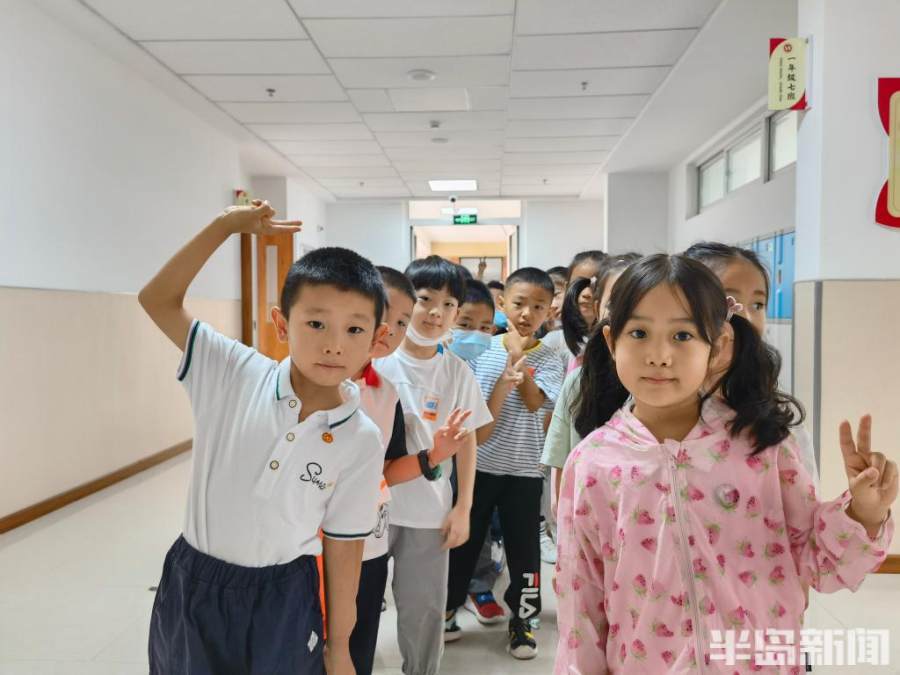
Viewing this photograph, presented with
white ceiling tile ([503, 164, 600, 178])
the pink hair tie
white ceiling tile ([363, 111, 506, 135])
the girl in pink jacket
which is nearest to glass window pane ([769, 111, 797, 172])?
white ceiling tile ([363, 111, 506, 135])

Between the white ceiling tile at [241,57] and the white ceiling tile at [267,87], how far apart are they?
0.31 ft

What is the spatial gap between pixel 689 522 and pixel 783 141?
4.67 meters

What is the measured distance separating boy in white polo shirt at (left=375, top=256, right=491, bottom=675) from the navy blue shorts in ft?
2.31

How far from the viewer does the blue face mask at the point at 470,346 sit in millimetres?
2262

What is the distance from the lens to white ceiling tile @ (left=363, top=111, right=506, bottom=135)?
5391mm

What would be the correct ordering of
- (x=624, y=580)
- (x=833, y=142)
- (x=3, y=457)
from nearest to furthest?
(x=624, y=580) → (x=833, y=142) → (x=3, y=457)

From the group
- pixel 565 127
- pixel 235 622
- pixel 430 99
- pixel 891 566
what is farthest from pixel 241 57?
pixel 891 566

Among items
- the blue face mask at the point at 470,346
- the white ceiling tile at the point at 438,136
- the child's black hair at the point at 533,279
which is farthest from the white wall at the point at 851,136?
the white ceiling tile at the point at 438,136

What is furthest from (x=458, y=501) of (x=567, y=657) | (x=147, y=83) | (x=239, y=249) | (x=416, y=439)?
(x=239, y=249)

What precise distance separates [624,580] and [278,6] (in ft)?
11.5

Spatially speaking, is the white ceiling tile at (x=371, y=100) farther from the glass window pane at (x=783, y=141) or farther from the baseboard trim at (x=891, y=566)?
the baseboard trim at (x=891, y=566)

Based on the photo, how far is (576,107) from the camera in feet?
17.2

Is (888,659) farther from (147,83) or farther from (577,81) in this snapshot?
(147,83)

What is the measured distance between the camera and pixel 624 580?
3.20 ft
